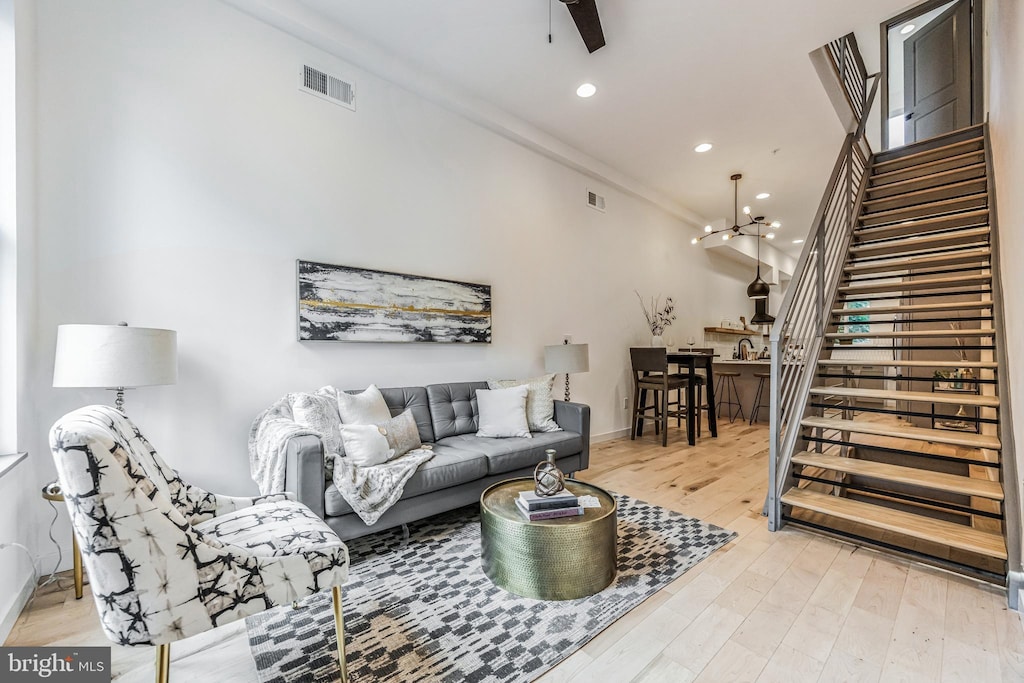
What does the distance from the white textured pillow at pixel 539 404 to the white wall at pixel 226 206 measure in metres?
0.49

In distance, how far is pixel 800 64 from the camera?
3432 millimetres

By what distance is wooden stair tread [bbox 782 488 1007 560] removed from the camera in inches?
81.6

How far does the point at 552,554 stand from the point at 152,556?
4.66ft

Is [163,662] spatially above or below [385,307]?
below

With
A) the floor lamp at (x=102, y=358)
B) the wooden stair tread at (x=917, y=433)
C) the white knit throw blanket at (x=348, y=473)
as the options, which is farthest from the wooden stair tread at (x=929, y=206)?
the floor lamp at (x=102, y=358)

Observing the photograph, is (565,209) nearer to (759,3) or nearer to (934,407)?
(759,3)

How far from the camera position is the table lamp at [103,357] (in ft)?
5.90

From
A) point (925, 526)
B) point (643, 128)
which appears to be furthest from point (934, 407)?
point (643, 128)

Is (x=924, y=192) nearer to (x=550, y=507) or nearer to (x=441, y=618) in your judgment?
(x=550, y=507)

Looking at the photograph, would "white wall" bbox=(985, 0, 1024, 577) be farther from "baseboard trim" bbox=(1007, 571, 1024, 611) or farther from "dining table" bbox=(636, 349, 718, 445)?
"dining table" bbox=(636, 349, 718, 445)

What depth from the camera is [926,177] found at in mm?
4090

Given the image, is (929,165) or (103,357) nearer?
(103,357)

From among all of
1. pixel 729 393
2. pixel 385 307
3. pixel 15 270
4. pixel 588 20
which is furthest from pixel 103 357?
pixel 729 393

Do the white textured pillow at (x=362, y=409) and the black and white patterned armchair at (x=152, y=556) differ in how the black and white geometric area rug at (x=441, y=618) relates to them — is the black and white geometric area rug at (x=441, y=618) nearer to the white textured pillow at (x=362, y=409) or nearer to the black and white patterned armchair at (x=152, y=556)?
the black and white patterned armchair at (x=152, y=556)
